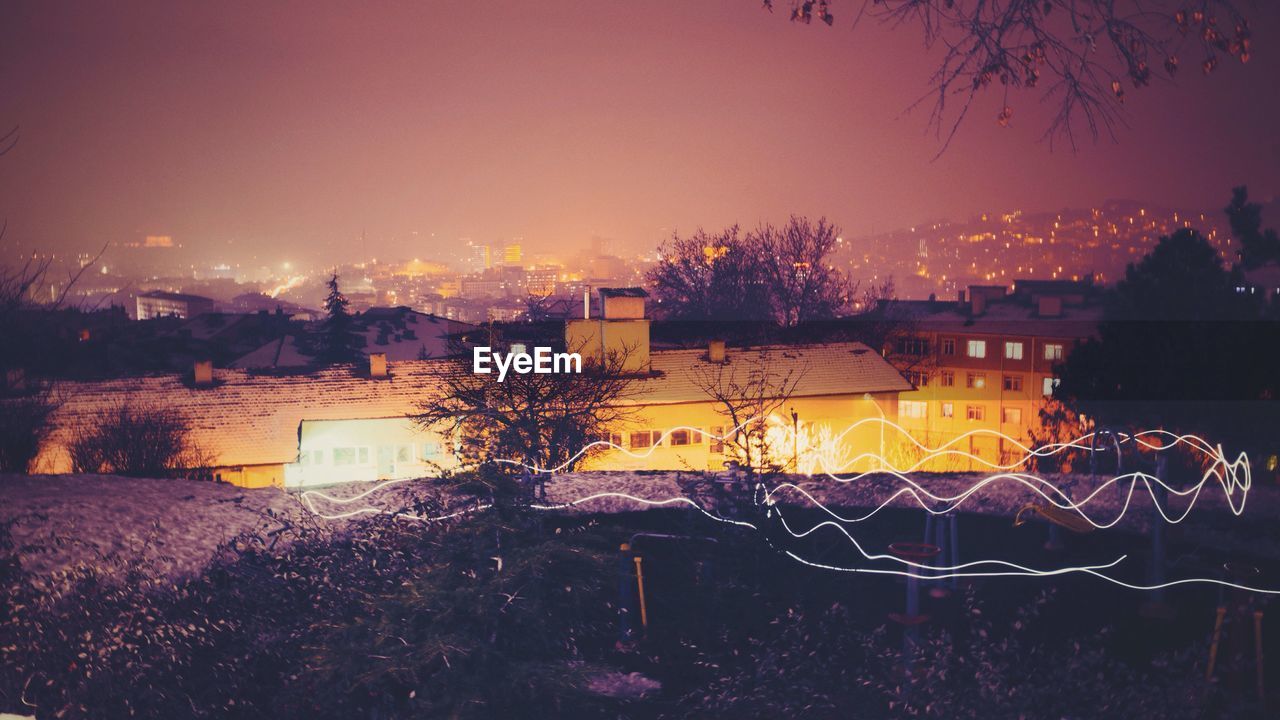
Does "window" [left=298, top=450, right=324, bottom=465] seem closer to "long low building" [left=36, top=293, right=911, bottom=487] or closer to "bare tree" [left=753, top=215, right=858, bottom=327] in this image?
"long low building" [left=36, top=293, right=911, bottom=487]

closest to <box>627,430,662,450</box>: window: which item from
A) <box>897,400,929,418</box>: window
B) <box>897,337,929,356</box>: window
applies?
<box>897,337,929,356</box>: window

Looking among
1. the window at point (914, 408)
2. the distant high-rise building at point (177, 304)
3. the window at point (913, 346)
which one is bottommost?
the window at point (914, 408)

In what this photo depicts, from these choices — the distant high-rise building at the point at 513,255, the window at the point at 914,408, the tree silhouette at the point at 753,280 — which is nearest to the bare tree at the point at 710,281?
the tree silhouette at the point at 753,280

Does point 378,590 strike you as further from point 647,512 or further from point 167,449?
point 167,449

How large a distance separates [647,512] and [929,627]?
5551 mm

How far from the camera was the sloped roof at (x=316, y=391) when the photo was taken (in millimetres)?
27281

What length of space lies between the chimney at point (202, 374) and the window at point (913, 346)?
34.6 metres

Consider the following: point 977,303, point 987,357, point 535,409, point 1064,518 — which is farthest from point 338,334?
point 1064,518

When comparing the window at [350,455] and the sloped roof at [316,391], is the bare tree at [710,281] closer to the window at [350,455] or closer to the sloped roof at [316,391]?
the sloped roof at [316,391]

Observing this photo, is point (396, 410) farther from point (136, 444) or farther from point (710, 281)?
point (710, 281)

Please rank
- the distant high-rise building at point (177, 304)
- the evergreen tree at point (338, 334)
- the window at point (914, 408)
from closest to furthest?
the evergreen tree at point (338, 334) < the window at point (914, 408) < the distant high-rise building at point (177, 304)

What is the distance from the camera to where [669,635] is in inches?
372

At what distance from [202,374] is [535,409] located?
1762 cm

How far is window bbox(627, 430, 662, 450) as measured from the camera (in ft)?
89.1
